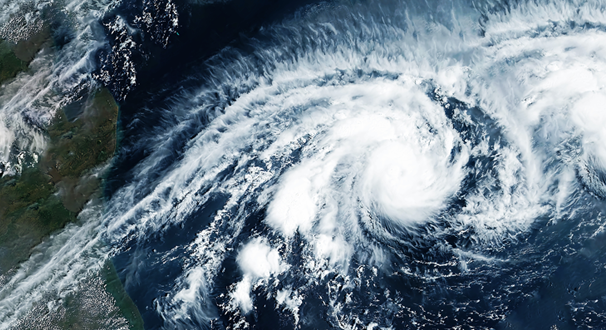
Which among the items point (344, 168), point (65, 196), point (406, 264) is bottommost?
point (406, 264)

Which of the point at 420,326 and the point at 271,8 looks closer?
the point at 420,326

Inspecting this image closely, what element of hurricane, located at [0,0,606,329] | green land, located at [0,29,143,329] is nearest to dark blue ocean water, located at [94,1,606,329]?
hurricane, located at [0,0,606,329]

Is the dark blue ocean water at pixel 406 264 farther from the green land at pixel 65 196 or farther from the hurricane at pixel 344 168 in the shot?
the green land at pixel 65 196

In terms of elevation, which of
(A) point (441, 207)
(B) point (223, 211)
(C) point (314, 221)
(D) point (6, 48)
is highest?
(D) point (6, 48)

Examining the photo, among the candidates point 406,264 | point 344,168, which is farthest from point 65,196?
point 406,264

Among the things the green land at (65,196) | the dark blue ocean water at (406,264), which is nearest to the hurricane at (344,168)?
the dark blue ocean water at (406,264)

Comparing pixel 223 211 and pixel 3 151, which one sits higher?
pixel 3 151

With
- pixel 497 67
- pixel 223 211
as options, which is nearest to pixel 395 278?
pixel 223 211

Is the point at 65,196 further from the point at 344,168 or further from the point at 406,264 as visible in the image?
the point at 406,264

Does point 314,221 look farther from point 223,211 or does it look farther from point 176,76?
point 176,76
